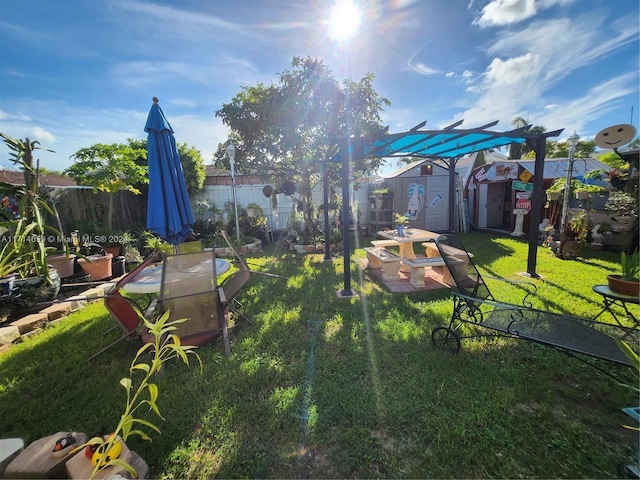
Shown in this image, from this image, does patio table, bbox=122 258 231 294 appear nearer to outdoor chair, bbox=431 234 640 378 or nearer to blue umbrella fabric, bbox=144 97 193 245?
blue umbrella fabric, bbox=144 97 193 245

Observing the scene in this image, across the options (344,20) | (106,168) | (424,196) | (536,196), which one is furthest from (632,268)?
(106,168)

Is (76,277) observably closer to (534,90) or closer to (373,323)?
(373,323)

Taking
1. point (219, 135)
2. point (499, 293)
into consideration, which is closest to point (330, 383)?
point (499, 293)

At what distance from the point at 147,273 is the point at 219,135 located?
598 centimetres

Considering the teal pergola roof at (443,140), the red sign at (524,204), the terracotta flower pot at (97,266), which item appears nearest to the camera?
the teal pergola roof at (443,140)

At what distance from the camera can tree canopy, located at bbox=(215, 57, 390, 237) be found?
5754mm

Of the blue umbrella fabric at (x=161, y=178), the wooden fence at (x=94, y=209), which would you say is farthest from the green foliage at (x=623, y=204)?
the wooden fence at (x=94, y=209)

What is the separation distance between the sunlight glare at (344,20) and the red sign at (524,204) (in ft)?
31.2

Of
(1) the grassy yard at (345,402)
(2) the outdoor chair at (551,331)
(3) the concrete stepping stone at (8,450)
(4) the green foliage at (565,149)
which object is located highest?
(4) the green foliage at (565,149)

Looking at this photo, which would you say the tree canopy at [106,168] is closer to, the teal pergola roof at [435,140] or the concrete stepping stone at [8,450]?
the teal pergola roof at [435,140]

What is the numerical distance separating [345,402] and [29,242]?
4.83 meters

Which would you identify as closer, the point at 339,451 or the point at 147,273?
the point at 339,451

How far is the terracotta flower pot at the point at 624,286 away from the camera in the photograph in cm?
271

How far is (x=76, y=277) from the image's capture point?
5.11m
